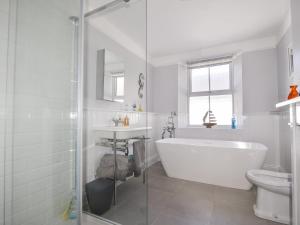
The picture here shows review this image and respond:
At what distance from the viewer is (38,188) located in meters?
1.34

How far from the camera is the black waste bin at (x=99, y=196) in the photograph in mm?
1595

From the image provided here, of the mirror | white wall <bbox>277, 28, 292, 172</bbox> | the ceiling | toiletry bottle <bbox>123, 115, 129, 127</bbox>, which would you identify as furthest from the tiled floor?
the ceiling

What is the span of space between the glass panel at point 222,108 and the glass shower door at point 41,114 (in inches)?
114

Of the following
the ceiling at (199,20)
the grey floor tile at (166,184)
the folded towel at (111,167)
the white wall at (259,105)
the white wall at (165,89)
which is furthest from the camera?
the white wall at (165,89)

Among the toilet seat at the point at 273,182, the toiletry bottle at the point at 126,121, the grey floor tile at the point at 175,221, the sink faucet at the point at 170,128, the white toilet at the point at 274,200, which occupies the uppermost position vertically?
the toiletry bottle at the point at 126,121

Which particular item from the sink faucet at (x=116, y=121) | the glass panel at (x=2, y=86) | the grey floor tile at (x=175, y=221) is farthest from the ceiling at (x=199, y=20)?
the grey floor tile at (x=175, y=221)

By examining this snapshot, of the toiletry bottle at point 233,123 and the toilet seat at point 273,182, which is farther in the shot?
the toiletry bottle at point 233,123

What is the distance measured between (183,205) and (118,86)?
70.5 inches

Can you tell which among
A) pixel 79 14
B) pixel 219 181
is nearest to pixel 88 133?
pixel 79 14

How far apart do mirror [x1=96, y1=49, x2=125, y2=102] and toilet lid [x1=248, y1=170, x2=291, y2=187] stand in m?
2.03

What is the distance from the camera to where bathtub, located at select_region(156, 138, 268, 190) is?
2.13 metres

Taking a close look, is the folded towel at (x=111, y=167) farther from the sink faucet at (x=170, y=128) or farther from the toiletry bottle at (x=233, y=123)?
the toiletry bottle at (x=233, y=123)

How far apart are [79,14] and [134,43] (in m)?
1.13

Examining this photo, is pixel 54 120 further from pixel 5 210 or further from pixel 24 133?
pixel 5 210
